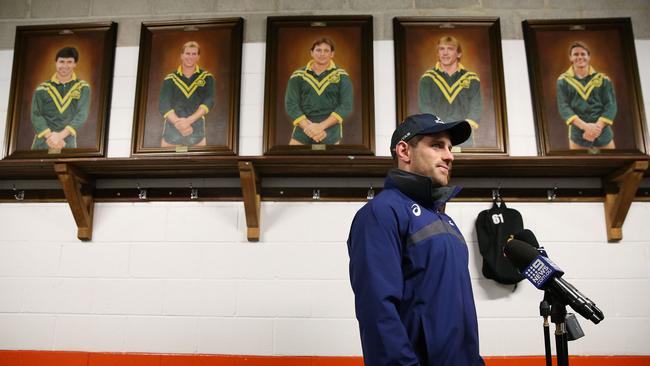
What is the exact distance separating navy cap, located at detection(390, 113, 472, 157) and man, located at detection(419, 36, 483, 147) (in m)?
1.01

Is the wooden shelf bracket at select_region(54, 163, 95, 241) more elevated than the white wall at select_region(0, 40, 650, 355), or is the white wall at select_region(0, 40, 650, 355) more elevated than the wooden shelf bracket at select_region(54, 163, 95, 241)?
the wooden shelf bracket at select_region(54, 163, 95, 241)

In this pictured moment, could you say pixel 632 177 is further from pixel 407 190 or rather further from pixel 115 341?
pixel 115 341

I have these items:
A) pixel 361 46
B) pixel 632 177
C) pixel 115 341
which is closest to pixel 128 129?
pixel 115 341

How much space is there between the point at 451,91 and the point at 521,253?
5.12ft

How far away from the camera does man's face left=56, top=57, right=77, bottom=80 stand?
2.82 meters

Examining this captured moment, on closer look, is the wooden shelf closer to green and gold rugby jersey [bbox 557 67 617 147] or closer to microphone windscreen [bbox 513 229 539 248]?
green and gold rugby jersey [bbox 557 67 617 147]

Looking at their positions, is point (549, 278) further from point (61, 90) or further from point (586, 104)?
point (61, 90)

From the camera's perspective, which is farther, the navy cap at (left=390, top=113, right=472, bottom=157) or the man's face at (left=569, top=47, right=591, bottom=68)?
the man's face at (left=569, top=47, right=591, bottom=68)

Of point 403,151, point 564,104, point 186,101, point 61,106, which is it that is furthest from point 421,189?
point 61,106

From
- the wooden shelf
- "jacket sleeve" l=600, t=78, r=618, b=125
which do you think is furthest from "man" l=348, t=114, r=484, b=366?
"jacket sleeve" l=600, t=78, r=618, b=125

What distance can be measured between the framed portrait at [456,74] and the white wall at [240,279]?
15 centimetres

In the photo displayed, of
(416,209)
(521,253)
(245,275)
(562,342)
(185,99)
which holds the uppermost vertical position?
(185,99)

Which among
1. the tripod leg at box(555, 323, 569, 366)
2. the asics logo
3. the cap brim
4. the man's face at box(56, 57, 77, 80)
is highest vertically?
the man's face at box(56, 57, 77, 80)

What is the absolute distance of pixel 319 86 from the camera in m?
2.69
